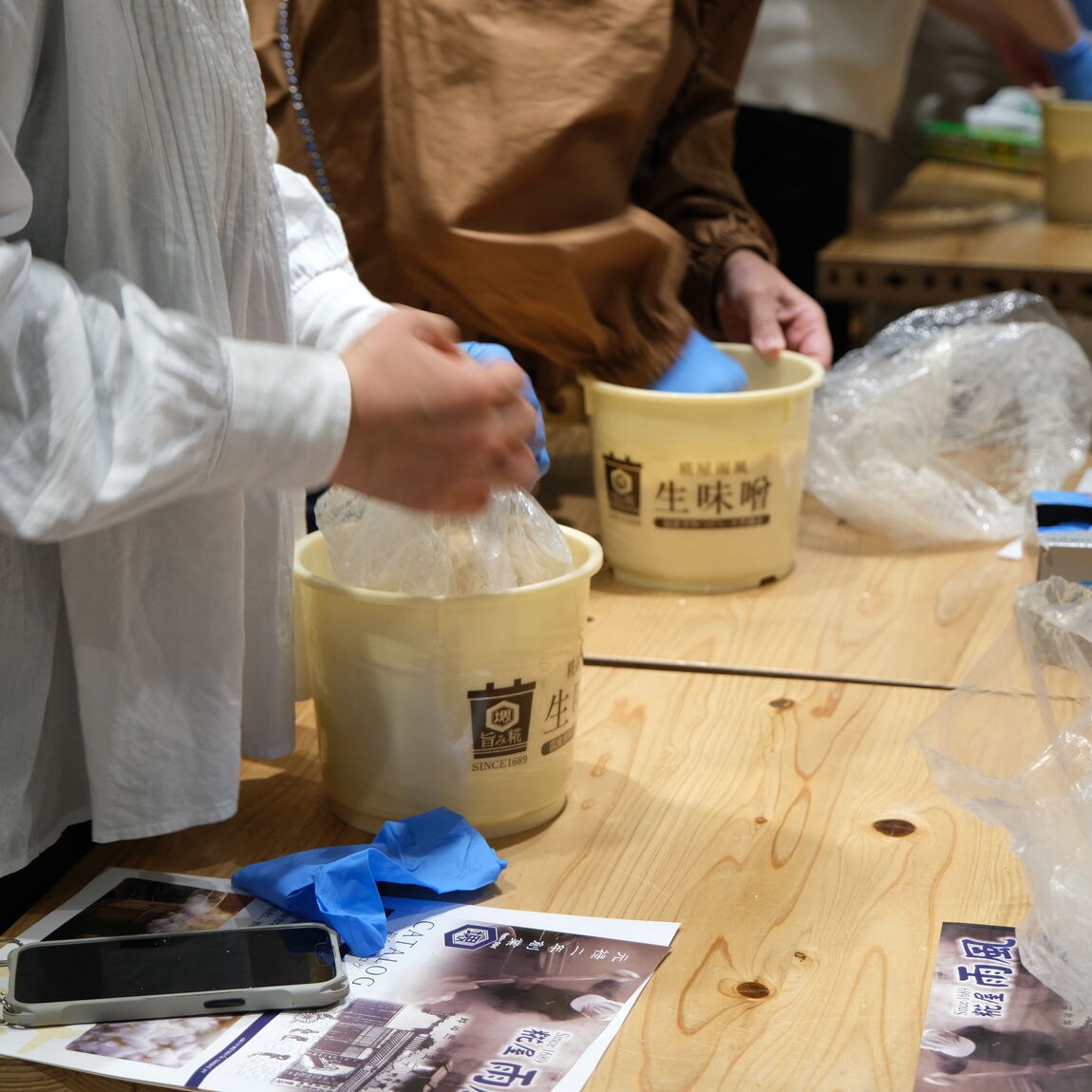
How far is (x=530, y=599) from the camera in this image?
80cm

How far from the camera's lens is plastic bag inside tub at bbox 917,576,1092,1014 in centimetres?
69

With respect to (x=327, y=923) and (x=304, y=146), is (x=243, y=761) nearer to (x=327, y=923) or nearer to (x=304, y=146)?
(x=327, y=923)

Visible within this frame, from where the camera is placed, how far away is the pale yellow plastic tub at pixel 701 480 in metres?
1.24

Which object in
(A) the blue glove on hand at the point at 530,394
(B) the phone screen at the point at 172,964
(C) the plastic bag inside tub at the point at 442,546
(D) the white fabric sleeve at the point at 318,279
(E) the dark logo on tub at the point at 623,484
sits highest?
(D) the white fabric sleeve at the point at 318,279

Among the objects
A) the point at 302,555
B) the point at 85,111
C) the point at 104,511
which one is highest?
the point at 85,111

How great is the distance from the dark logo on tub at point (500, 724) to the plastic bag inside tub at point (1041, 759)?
220 millimetres

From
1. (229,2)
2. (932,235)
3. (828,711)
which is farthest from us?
(932,235)

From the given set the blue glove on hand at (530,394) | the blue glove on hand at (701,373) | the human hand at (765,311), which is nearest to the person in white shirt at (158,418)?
the blue glove on hand at (530,394)

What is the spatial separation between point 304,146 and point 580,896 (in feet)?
2.38

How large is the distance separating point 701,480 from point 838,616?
164 mm

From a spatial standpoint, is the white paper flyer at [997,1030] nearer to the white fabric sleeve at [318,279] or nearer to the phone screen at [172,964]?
the phone screen at [172,964]

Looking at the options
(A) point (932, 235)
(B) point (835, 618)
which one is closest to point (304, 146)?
(B) point (835, 618)

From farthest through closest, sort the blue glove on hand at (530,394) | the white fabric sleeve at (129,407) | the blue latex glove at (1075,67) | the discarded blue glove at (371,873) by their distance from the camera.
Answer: the blue latex glove at (1075,67) → the blue glove on hand at (530,394) → the discarded blue glove at (371,873) → the white fabric sleeve at (129,407)

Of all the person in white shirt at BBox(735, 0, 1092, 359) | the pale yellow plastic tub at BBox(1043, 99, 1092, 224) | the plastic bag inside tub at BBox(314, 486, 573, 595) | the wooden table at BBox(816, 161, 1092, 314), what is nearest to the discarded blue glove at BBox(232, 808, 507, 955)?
the plastic bag inside tub at BBox(314, 486, 573, 595)
